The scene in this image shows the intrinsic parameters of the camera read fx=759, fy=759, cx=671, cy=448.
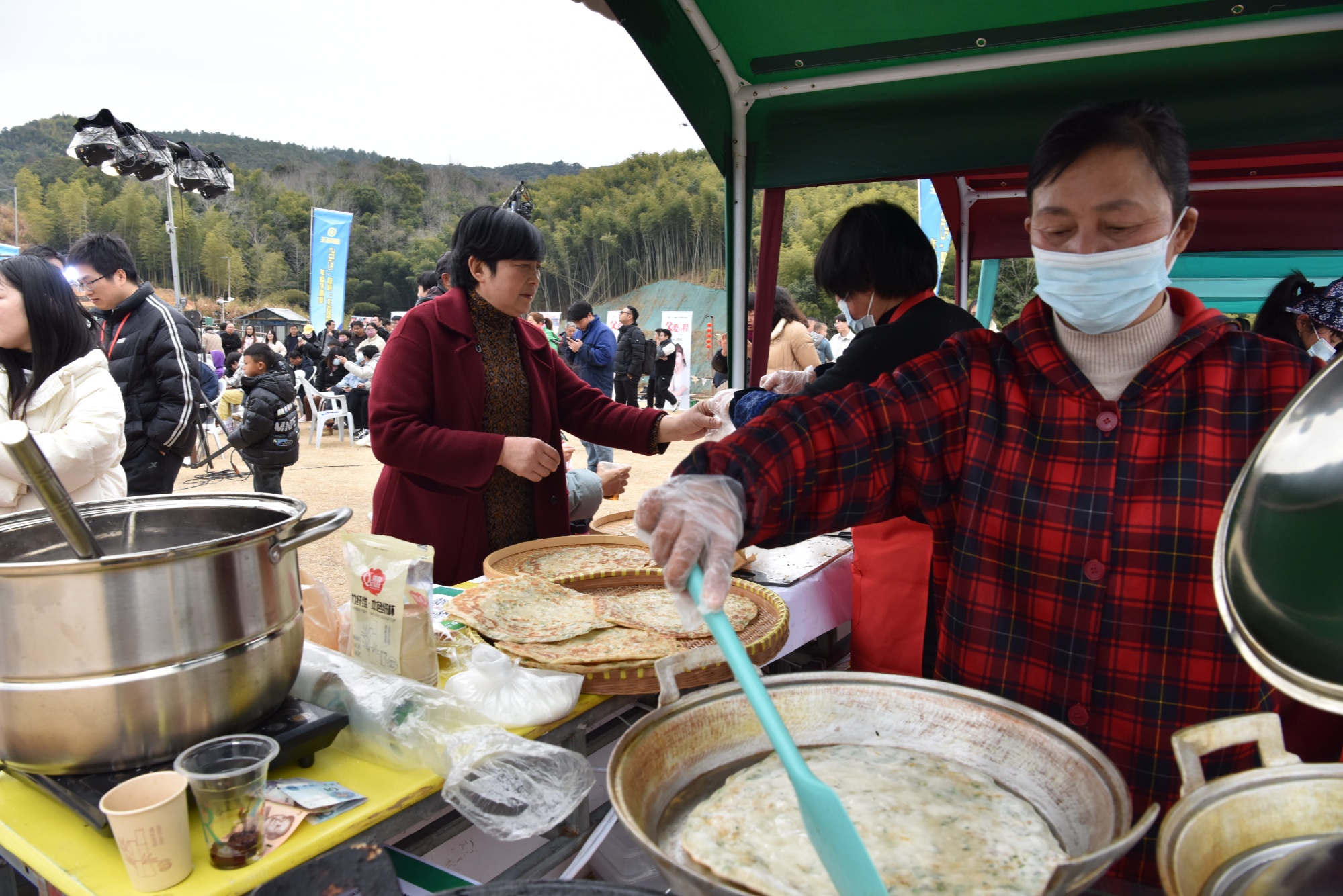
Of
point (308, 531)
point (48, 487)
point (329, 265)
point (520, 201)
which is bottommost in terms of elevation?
point (308, 531)

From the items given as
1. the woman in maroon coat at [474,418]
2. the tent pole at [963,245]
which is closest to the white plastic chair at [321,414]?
the tent pole at [963,245]

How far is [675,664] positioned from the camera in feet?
3.28

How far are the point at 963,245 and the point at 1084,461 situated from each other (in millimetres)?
4356

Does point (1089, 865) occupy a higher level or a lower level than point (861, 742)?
higher

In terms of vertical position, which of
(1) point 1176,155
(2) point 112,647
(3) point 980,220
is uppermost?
(3) point 980,220

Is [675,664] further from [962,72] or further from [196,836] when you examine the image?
[962,72]

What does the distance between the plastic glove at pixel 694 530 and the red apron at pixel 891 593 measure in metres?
1.01

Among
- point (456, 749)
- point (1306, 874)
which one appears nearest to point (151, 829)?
point (456, 749)

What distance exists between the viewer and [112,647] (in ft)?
3.04

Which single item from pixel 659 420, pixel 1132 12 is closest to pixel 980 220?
pixel 1132 12

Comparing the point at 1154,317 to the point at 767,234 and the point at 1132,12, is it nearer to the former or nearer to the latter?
the point at 1132,12

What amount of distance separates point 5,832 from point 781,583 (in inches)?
63.8

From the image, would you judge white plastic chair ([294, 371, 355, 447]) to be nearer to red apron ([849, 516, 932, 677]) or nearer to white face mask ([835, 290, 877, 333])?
white face mask ([835, 290, 877, 333])

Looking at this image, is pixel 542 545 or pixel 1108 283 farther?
pixel 542 545
